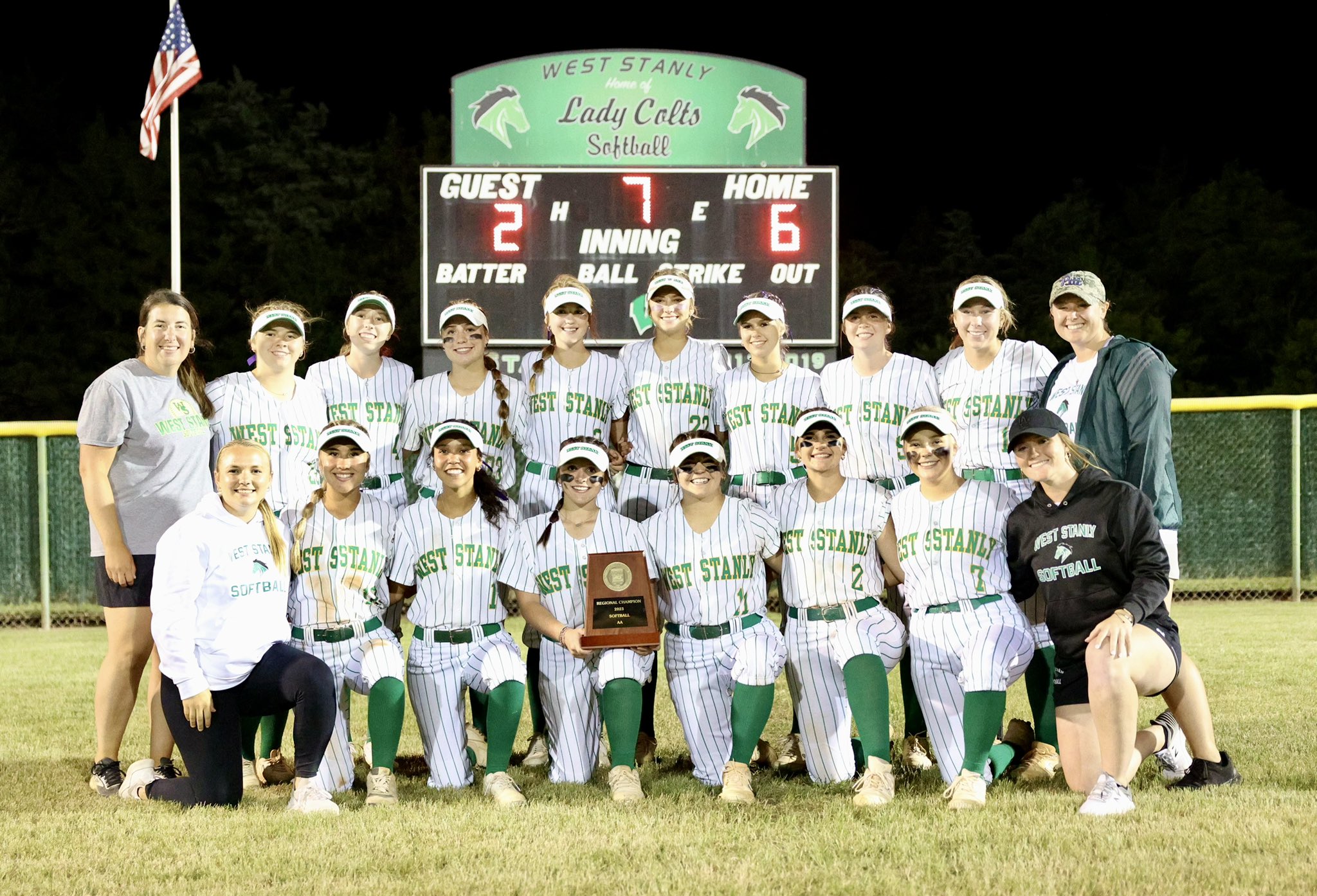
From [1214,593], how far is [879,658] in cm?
718

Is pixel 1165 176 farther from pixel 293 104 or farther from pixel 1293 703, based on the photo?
pixel 1293 703

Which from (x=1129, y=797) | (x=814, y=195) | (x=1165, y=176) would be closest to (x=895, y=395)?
(x=1129, y=797)

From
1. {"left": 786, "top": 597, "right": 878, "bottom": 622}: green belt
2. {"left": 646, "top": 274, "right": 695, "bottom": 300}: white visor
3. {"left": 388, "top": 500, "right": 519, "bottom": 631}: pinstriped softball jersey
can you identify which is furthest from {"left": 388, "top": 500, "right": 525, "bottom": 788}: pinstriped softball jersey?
{"left": 646, "top": 274, "right": 695, "bottom": 300}: white visor

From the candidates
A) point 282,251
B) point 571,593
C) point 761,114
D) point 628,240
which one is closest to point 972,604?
point 571,593

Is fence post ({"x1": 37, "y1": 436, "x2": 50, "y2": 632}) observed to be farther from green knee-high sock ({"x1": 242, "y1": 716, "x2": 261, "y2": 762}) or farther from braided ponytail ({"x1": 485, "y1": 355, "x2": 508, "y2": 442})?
braided ponytail ({"x1": 485, "y1": 355, "x2": 508, "y2": 442})

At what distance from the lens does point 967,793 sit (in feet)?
14.8

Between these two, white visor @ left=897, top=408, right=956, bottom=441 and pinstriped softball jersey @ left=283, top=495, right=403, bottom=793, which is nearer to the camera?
white visor @ left=897, top=408, right=956, bottom=441

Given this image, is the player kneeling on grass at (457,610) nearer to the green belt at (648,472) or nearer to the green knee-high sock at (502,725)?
the green knee-high sock at (502,725)

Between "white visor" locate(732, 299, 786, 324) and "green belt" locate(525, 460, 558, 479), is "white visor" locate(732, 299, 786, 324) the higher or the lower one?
the higher one

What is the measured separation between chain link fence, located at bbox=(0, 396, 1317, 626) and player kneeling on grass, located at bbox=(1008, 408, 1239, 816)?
6788mm

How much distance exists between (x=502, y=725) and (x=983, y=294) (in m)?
2.36

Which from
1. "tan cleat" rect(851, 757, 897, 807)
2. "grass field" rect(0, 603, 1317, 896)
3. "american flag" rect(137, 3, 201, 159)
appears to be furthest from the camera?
"american flag" rect(137, 3, 201, 159)

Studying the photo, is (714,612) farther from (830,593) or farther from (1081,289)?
(1081,289)

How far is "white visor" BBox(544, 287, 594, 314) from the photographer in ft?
18.8
